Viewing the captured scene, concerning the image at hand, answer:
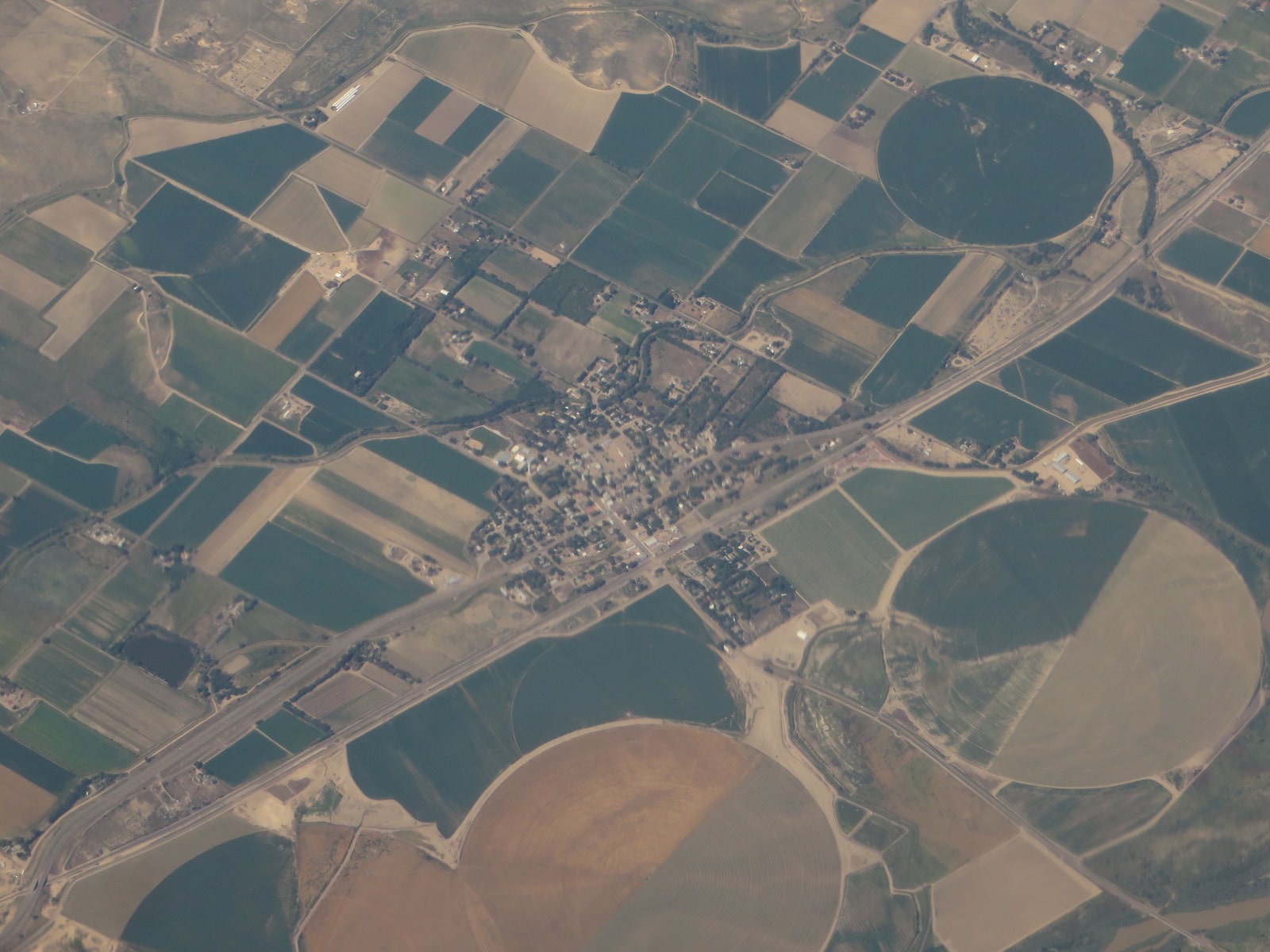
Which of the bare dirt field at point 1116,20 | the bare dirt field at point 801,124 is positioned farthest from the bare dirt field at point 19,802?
the bare dirt field at point 1116,20

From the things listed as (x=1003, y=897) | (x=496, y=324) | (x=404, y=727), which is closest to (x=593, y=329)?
(x=496, y=324)

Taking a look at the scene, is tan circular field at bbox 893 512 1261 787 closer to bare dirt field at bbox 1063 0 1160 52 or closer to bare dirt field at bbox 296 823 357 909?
bare dirt field at bbox 296 823 357 909

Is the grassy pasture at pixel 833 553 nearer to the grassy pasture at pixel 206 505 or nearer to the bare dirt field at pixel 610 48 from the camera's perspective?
the grassy pasture at pixel 206 505

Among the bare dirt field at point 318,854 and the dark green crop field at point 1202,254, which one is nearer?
the bare dirt field at point 318,854

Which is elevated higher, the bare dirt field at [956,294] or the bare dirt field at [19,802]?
the bare dirt field at [956,294]

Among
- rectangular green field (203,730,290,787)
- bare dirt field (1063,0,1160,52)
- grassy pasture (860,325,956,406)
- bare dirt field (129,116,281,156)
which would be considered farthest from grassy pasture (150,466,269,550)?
bare dirt field (1063,0,1160,52)

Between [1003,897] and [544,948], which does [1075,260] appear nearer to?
[1003,897]
